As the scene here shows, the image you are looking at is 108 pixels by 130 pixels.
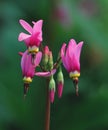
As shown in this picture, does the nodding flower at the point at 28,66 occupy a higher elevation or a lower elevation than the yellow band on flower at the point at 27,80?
higher

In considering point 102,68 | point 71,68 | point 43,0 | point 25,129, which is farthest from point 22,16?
point 71,68

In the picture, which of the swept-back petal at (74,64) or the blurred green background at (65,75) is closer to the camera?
the swept-back petal at (74,64)

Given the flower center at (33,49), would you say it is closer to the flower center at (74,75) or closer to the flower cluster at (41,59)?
the flower cluster at (41,59)

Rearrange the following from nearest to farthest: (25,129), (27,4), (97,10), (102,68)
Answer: (25,129), (102,68), (97,10), (27,4)

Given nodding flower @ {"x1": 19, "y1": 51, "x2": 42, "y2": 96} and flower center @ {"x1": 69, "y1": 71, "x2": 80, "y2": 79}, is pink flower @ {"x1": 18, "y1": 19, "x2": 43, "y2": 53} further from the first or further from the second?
flower center @ {"x1": 69, "y1": 71, "x2": 80, "y2": 79}

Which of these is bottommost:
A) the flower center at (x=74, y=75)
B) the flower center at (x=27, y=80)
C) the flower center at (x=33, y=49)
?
the flower center at (x=27, y=80)

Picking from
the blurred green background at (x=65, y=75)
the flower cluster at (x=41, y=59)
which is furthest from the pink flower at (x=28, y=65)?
the blurred green background at (x=65, y=75)

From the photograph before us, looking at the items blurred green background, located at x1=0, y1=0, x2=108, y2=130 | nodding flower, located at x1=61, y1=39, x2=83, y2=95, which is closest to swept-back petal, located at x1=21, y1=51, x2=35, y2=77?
nodding flower, located at x1=61, y1=39, x2=83, y2=95

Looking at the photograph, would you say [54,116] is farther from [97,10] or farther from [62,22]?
[97,10]
